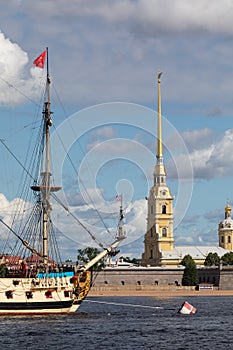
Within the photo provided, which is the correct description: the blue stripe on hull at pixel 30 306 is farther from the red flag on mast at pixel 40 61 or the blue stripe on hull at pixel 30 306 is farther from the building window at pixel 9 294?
the red flag on mast at pixel 40 61

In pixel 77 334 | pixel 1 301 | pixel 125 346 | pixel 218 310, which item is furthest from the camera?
pixel 218 310

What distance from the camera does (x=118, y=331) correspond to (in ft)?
303

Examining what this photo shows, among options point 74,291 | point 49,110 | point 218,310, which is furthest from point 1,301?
point 218,310

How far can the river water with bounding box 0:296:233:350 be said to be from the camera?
81062 mm

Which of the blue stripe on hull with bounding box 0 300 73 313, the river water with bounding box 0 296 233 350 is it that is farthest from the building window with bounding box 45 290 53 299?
the river water with bounding box 0 296 233 350

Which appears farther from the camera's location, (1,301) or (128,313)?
(128,313)

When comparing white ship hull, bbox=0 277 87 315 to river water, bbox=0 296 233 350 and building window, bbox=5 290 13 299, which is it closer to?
building window, bbox=5 290 13 299

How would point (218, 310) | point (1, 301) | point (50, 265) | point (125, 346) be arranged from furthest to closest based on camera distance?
1. point (218, 310)
2. point (50, 265)
3. point (1, 301)
4. point (125, 346)

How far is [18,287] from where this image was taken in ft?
355

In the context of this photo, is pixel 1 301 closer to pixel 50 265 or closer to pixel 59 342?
pixel 50 265

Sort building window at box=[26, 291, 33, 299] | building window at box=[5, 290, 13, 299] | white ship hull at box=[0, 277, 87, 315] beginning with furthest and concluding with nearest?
building window at box=[26, 291, 33, 299] < white ship hull at box=[0, 277, 87, 315] < building window at box=[5, 290, 13, 299]

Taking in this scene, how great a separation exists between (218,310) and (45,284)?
33496mm

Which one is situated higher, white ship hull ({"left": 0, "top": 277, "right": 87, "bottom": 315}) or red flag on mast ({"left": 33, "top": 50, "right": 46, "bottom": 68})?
red flag on mast ({"left": 33, "top": 50, "right": 46, "bottom": 68})

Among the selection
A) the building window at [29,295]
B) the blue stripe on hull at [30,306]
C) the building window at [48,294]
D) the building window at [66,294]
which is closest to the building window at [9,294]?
the blue stripe on hull at [30,306]
